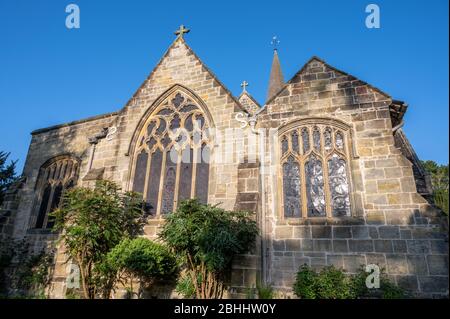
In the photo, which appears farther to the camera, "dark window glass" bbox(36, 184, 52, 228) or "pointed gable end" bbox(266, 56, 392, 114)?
"dark window glass" bbox(36, 184, 52, 228)

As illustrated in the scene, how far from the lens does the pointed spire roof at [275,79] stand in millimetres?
20875

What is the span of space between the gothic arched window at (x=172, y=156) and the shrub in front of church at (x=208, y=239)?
1.66 m

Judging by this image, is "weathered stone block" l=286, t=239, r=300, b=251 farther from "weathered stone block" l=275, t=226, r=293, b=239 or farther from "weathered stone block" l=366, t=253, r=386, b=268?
"weathered stone block" l=366, t=253, r=386, b=268

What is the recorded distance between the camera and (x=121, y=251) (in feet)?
24.3

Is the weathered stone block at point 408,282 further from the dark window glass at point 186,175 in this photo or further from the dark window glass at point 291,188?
the dark window glass at point 186,175

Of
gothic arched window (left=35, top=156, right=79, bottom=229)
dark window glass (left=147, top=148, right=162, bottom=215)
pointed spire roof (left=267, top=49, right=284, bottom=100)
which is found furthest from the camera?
pointed spire roof (left=267, top=49, right=284, bottom=100)

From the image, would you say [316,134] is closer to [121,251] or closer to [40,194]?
[121,251]

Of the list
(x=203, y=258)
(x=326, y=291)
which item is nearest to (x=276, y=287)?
(x=326, y=291)

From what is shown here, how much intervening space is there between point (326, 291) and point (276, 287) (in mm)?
1391

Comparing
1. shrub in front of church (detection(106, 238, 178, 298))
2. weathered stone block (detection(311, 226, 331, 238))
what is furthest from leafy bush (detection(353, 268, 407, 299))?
shrub in front of church (detection(106, 238, 178, 298))

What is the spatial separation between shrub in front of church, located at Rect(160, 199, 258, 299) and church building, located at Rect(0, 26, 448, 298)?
41cm

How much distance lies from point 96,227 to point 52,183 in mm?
6243

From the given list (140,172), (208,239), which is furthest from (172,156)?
(208,239)

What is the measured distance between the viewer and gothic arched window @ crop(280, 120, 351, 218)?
7.66 m
